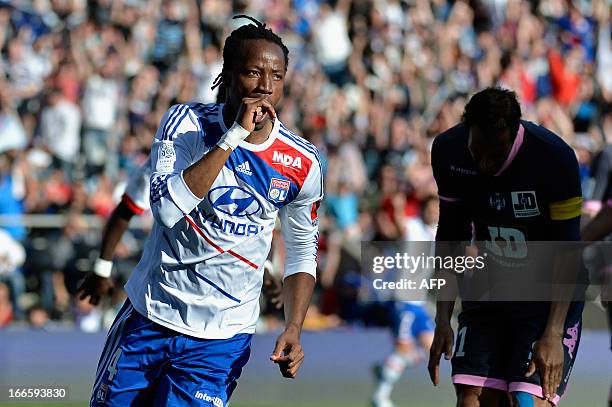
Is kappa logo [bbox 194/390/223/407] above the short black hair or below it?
below

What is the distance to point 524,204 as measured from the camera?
622 centimetres

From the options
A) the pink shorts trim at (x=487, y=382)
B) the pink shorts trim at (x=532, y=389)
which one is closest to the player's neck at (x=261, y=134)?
the pink shorts trim at (x=487, y=382)

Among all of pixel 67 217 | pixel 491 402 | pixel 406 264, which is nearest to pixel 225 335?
pixel 491 402

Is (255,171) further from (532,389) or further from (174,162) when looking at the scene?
(532,389)

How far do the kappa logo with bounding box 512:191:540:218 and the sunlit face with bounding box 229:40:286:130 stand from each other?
1.61m

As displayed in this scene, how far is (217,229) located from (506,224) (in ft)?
5.88

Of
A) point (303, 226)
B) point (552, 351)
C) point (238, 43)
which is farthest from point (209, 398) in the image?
point (552, 351)

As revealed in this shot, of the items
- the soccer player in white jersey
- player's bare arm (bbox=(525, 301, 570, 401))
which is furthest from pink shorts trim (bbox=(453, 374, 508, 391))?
the soccer player in white jersey

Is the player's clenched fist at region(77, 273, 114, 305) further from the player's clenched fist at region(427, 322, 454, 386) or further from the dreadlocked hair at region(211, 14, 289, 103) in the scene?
the player's clenched fist at region(427, 322, 454, 386)

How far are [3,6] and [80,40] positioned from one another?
142 centimetres

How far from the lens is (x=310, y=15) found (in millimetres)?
18281

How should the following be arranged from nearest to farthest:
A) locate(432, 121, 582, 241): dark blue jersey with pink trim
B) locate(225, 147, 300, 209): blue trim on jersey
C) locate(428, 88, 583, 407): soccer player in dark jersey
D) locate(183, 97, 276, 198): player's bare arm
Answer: locate(183, 97, 276, 198): player's bare arm
locate(225, 147, 300, 209): blue trim on jersey
locate(428, 88, 583, 407): soccer player in dark jersey
locate(432, 121, 582, 241): dark blue jersey with pink trim

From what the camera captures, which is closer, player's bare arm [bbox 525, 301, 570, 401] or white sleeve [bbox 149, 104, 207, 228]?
white sleeve [bbox 149, 104, 207, 228]

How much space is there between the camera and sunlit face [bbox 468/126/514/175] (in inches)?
232
